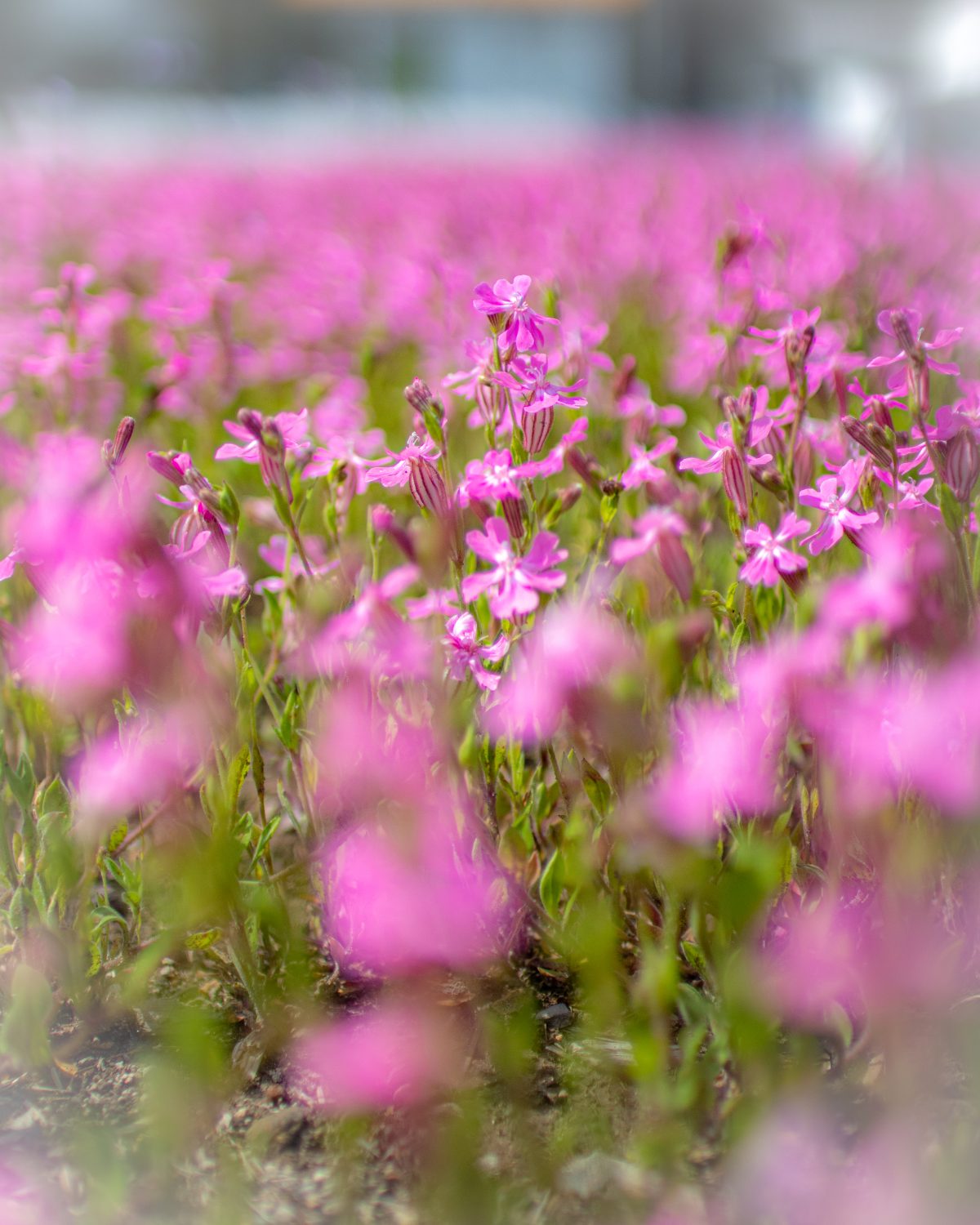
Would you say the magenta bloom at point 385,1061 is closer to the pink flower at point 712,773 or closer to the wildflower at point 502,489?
the pink flower at point 712,773

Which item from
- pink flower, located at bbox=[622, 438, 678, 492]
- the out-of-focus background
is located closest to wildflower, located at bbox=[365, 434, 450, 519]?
pink flower, located at bbox=[622, 438, 678, 492]

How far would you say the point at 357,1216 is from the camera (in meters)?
1.05

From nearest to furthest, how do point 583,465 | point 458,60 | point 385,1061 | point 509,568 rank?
point 385,1061, point 509,568, point 583,465, point 458,60

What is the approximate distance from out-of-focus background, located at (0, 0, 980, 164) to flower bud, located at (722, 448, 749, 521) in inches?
576

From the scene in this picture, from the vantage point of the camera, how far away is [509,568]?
1.16m

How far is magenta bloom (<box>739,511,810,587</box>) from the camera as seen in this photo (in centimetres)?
115

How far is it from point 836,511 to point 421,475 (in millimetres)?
422

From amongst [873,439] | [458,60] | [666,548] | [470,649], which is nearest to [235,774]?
[470,649]

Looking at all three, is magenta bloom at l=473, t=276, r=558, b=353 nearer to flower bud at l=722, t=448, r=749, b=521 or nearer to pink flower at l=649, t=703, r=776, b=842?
flower bud at l=722, t=448, r=749, b=521

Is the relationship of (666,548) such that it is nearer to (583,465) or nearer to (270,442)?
(583,465)

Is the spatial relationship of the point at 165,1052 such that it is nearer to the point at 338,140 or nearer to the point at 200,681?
the point at 200,681

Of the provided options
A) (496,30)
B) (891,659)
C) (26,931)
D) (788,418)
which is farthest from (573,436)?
(496,30)

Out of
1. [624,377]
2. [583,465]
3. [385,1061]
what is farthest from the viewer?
[624,377]

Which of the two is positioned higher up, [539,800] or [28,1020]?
[539,800]
